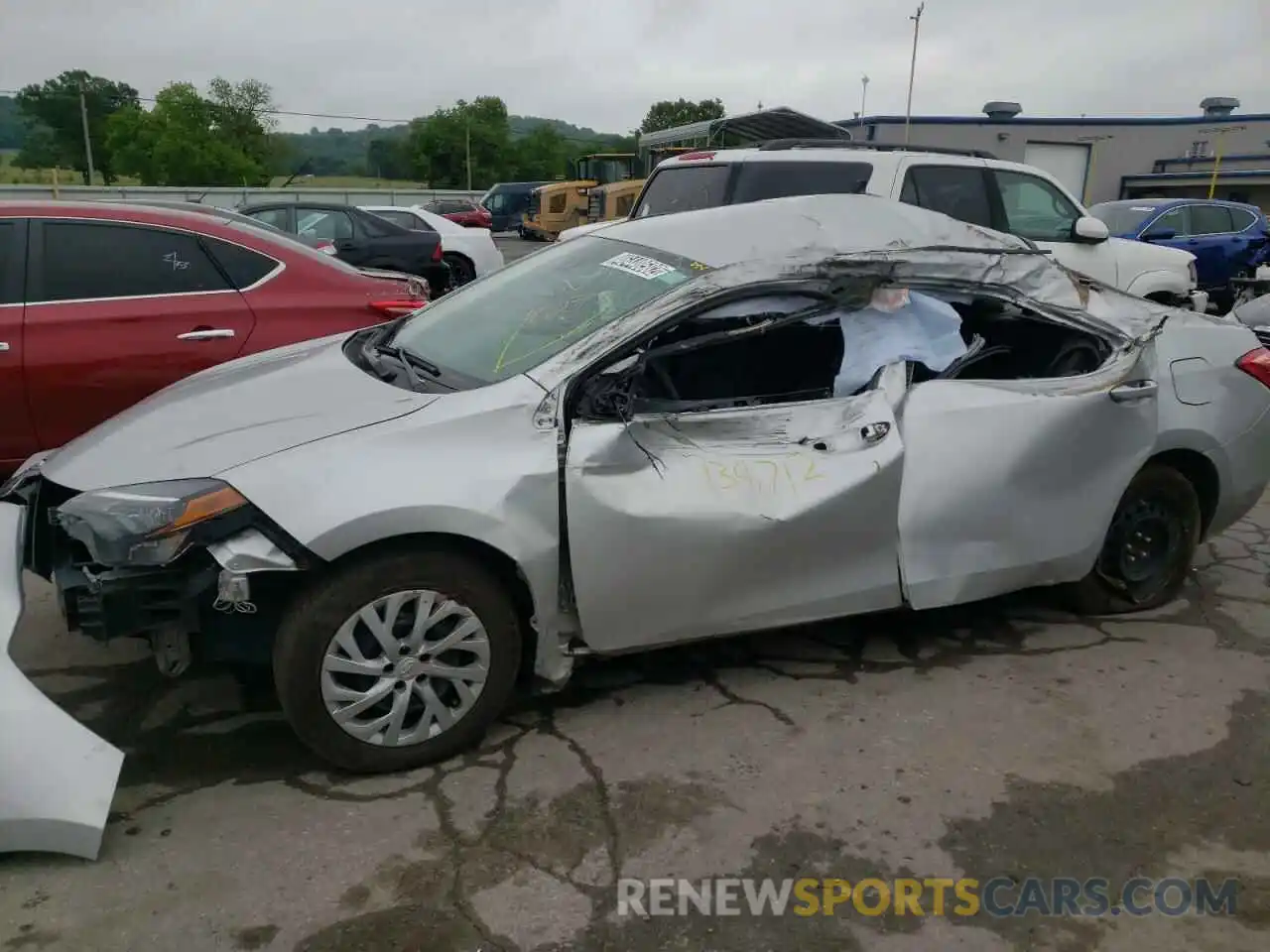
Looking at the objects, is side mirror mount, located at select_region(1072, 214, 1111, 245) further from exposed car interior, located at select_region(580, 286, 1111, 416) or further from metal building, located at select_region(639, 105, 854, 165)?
metal building, located at select_region(639, 105, 854, 165)

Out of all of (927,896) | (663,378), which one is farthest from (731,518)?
(927,896)

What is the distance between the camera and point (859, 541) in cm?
341

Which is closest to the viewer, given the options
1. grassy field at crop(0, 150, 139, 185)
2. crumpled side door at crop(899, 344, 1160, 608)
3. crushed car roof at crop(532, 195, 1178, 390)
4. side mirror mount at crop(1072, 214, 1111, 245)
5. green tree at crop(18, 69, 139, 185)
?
crushed car roof at crop(532, 195, 1178, 390)

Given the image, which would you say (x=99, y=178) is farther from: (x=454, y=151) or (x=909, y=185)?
(x=909, y=185)

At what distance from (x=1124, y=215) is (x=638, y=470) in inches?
520

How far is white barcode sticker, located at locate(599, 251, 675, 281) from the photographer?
3424 millimetres

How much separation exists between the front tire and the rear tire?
2.56m

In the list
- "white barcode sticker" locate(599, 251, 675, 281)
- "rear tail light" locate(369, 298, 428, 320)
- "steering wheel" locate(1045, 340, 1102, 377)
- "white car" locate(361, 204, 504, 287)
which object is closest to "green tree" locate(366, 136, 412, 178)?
"white car" locate(361, 204, 504, 287)

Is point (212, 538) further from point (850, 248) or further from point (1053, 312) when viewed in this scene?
point (1053, 312)

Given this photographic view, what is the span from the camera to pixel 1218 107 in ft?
111

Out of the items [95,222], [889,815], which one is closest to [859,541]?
[889,815]

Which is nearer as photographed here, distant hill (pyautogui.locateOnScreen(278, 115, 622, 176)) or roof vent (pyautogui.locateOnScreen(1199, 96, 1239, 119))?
roof vent (pyautogui.locateOnScreen(1199, 96, 1239, 119))

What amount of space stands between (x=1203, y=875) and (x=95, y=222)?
537cm

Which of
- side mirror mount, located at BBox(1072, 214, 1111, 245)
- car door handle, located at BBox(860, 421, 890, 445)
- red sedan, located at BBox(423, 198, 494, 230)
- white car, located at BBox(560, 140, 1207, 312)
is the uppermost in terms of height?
red sedan, located at BBox(423, 198, 494, 230)
